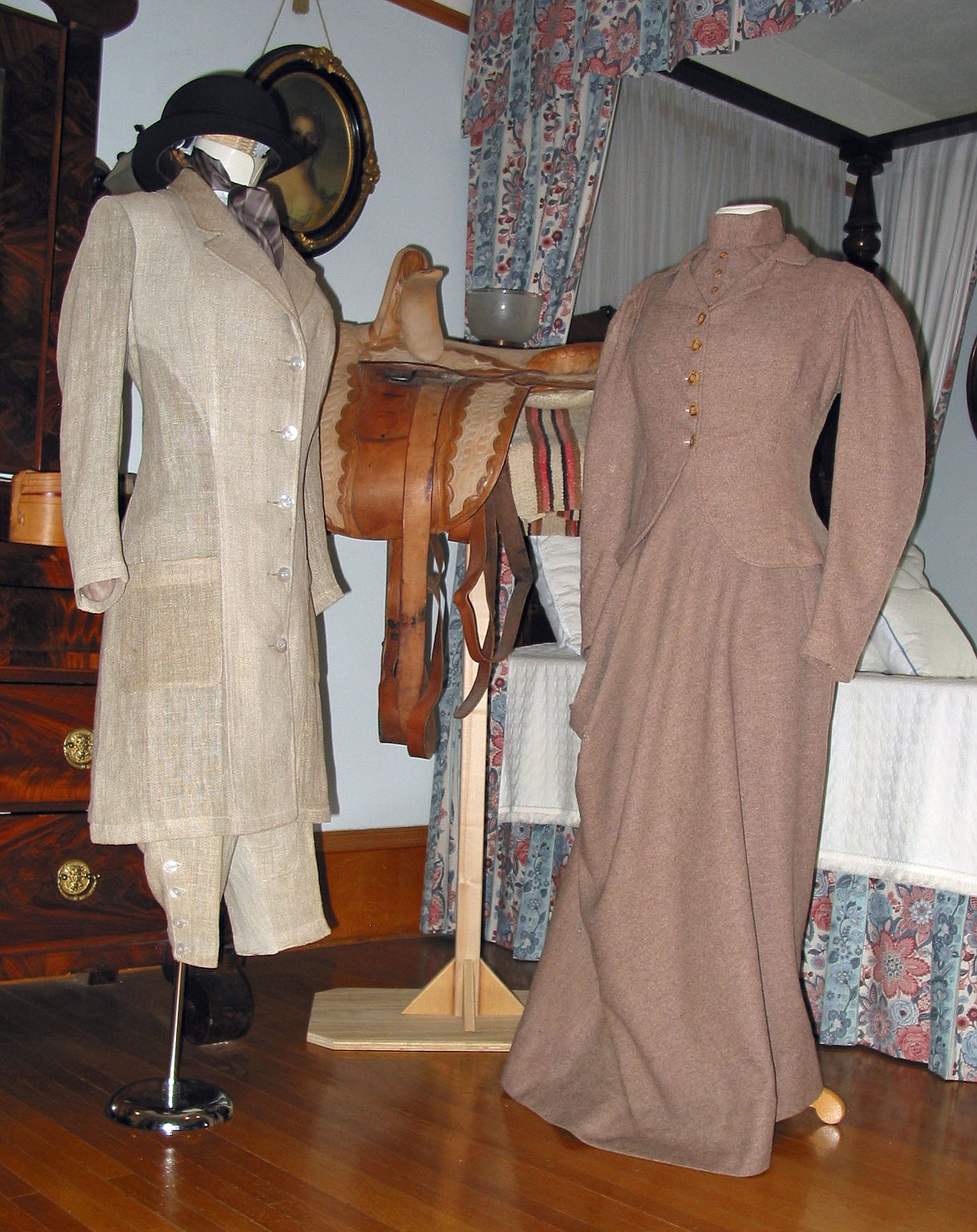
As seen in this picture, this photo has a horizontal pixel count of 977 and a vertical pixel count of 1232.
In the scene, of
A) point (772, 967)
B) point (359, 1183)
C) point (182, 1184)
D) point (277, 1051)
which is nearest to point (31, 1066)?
point (277, 1051)

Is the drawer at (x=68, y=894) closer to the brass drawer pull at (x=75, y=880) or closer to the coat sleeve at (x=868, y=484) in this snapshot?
the brass drawer pull at (x=75, y=880)

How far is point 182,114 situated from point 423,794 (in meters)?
2.24

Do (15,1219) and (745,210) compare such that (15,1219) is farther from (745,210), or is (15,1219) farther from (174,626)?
(745,210)

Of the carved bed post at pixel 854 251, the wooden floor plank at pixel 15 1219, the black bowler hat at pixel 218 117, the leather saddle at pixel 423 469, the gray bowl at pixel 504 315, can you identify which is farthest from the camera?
the carved bed post at pixel 854 251

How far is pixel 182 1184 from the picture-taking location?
1692 millimetres

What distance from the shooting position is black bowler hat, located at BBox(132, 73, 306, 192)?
179 cm

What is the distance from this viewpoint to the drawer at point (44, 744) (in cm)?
206

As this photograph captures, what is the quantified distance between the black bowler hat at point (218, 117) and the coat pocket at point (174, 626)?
0.64 metres

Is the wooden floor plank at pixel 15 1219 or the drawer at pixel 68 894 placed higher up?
the drawer at pixel 68 894

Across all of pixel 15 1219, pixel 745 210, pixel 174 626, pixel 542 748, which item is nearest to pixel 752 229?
pixel 745 210

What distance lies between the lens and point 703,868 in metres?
1.90

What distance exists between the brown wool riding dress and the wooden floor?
0.11m

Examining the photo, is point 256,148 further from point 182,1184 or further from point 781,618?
point 182,1184

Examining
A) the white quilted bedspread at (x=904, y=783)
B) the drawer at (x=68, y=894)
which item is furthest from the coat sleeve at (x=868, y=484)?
the drawer at (x=68, y=894)
